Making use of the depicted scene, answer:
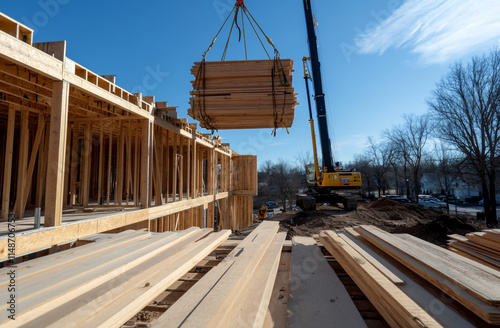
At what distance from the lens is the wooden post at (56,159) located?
4316mm

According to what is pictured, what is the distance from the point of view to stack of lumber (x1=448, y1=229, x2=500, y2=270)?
11.2 feet

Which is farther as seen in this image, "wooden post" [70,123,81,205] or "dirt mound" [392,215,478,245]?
"dirt mound" [392,215,478,245]

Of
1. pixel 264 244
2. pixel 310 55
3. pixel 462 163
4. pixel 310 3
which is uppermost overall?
→ pixel 310 3

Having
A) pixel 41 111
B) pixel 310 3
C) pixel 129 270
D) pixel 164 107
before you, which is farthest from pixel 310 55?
pixel 129 270

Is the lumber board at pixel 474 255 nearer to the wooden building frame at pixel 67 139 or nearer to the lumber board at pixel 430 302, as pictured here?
the lumber board at pixel 430 302

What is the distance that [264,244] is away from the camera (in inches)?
161

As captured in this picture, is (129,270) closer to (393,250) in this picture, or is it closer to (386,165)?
(393,250)

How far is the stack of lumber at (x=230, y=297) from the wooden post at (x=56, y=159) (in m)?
3.24

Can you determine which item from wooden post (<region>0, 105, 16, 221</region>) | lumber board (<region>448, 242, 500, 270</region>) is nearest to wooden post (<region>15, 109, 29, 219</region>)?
wooden post (<region>0, 105, 16, 221</region>)

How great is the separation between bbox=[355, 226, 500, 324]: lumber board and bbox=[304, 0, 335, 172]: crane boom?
50.9 feet

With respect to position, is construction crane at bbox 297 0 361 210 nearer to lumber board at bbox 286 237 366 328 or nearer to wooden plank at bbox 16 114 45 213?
wooden plank at bbox 16 114 45 213

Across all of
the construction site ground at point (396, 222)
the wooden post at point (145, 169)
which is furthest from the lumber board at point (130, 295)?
the construction site ground at point (396, 222)

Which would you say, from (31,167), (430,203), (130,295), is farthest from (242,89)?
(430,203)

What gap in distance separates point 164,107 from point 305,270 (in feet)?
22.4
